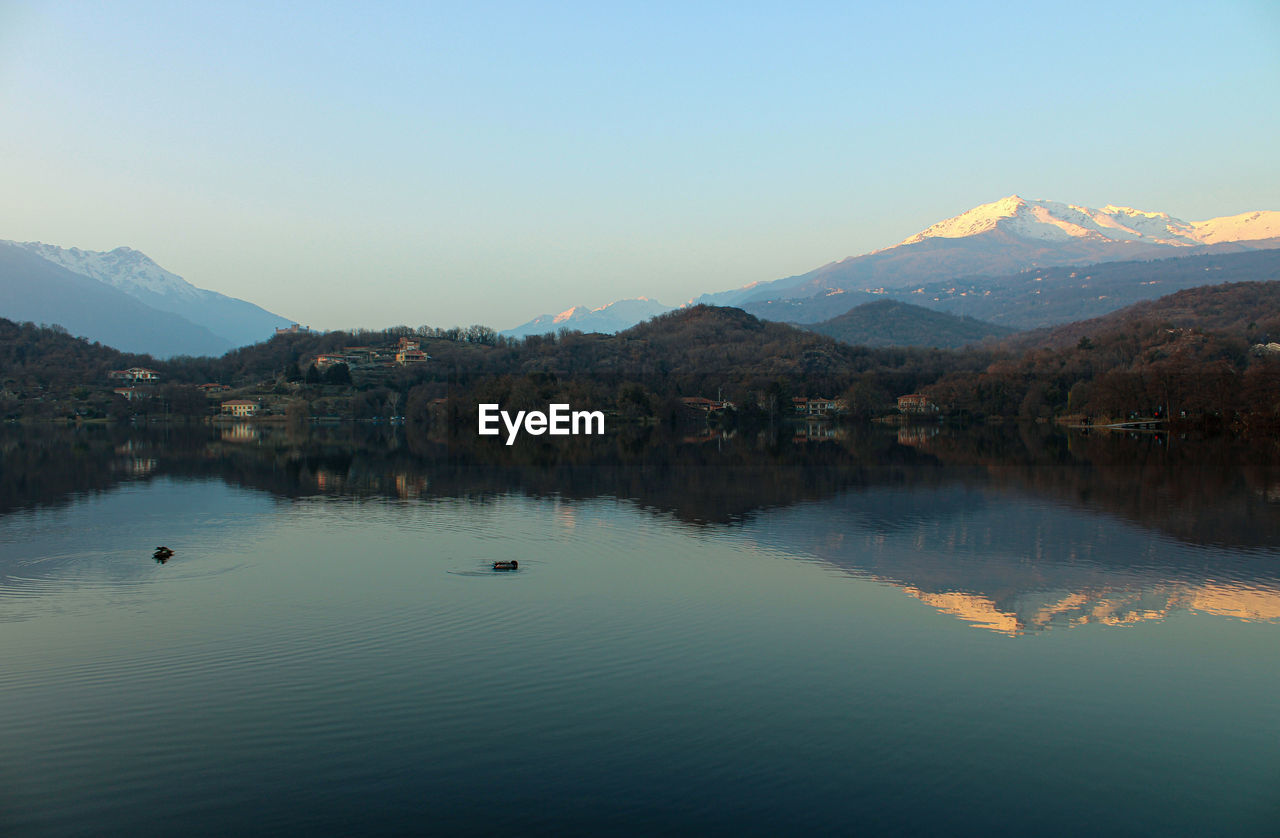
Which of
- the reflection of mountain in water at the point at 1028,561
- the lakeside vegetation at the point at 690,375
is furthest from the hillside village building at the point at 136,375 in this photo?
the reflection of mountain in water at the point at 1028,561

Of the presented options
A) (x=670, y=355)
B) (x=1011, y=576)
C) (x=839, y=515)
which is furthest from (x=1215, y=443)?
(x=670, y=355)

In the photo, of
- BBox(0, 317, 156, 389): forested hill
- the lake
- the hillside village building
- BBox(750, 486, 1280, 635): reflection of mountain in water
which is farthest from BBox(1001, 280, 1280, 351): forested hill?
BBox(0, 317, 156, 389): forested hill

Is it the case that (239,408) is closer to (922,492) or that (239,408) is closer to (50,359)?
(50,359)

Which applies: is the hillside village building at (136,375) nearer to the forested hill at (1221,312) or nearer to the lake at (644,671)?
the lake at (644,671)

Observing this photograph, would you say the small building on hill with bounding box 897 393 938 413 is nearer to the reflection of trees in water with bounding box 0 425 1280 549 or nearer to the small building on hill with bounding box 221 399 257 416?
the reflection of trees in water with bounding box 0 425 1280 549

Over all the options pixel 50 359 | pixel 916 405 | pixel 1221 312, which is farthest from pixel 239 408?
pixel 1221 312

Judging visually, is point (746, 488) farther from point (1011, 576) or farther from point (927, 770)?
point (927, 770)
